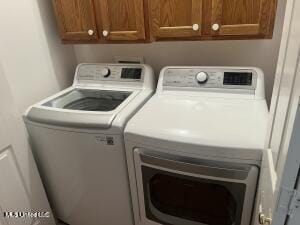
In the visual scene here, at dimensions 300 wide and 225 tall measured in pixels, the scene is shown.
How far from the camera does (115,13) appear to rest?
1.39 metres

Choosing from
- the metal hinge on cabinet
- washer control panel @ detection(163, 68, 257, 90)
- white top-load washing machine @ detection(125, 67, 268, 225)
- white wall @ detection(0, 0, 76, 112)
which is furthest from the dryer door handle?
white wall @ detection(0, 0, 76, 112)

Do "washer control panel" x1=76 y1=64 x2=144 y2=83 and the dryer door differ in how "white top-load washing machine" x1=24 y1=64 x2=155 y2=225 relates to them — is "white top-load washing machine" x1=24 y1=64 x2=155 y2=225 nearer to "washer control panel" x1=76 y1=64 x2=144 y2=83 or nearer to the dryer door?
"washer control panel" x1=76 y1=64 x2=144 y2=83

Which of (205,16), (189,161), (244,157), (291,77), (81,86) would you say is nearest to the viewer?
(291,77)

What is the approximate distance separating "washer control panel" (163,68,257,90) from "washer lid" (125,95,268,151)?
0.10 m

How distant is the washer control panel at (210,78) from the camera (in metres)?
1.39

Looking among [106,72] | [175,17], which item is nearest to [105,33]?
[106,72]

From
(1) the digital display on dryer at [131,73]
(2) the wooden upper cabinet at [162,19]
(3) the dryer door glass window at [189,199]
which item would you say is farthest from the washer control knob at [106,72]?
(3) the dryer door glass window at [189,199]

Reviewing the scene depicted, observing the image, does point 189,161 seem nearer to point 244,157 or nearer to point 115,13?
point 244,157

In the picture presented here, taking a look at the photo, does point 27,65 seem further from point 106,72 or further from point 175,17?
point 175,17

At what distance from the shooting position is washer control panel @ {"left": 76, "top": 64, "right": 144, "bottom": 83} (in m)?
1.64

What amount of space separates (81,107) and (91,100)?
0.12 meters

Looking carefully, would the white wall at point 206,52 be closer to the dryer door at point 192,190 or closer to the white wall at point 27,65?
the white wall at point 27,65

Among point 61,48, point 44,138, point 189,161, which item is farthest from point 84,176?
point 61,48

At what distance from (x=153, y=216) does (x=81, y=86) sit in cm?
103
